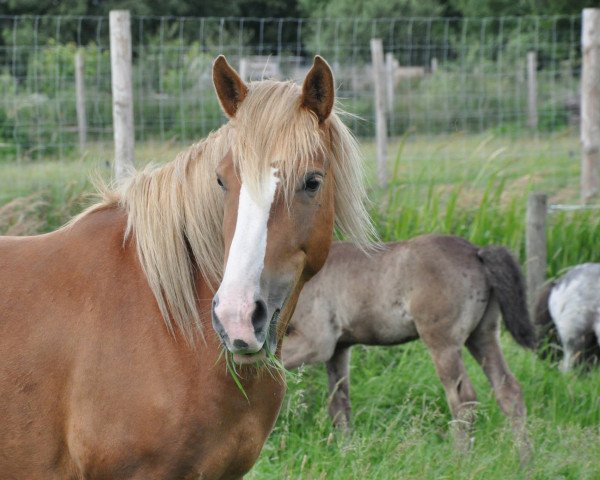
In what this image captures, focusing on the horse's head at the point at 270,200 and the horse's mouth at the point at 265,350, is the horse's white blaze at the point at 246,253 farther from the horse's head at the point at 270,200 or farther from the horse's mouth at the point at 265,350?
the horse's mouth at the point at 265,350

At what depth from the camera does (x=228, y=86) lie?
258cm

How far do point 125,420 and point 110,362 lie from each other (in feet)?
0.57

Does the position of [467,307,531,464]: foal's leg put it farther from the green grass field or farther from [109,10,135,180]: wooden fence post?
[109,10,135,180]: wooden fence post

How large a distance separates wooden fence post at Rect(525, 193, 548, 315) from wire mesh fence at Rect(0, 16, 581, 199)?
755mm

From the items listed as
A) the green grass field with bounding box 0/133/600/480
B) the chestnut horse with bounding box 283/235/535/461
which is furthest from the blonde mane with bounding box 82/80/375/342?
the chestnut horse with bounding box 283/235/535/461

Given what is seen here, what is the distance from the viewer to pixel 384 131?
8.71 meters

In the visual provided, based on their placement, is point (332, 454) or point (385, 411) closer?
point (332, 454)

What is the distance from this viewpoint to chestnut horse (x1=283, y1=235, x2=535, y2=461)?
192 inches

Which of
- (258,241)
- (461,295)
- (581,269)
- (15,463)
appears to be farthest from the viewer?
(581,269)

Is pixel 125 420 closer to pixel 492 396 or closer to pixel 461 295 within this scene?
pixel 461 295

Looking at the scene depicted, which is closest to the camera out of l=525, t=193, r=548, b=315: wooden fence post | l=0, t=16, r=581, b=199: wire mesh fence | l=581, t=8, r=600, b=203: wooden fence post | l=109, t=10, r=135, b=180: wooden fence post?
l=525, t=193, r=548, b=315: wooden fence post

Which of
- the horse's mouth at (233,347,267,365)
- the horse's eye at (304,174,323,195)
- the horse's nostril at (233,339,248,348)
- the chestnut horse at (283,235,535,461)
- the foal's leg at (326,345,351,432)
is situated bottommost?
the foal's leg at (326,345,351,432)

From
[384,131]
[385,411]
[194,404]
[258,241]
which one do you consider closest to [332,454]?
[385,411]

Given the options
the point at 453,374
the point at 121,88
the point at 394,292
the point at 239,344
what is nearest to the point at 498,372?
the point at 453,374
